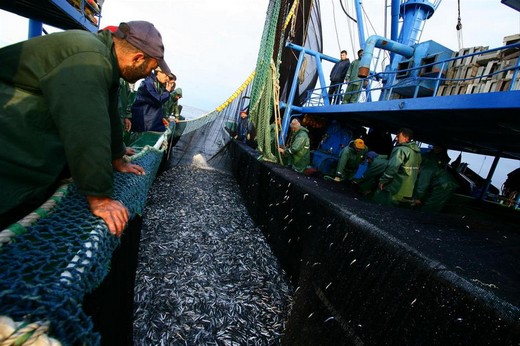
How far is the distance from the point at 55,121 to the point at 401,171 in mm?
6634

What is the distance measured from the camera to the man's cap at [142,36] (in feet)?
6.23

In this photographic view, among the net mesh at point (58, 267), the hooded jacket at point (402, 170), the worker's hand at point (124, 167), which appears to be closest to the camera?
the net mesh at point (58, 267)

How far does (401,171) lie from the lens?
6.37m

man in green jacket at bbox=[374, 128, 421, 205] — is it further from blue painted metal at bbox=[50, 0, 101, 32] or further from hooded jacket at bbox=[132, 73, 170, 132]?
blue painted metal at bbox=[50, 0, 101, 32]

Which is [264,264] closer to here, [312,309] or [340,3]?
[312,309]

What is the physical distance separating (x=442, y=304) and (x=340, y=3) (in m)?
16.1

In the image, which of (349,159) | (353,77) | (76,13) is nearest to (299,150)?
(349,159)

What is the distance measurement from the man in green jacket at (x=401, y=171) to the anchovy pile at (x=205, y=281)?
3.31 meters

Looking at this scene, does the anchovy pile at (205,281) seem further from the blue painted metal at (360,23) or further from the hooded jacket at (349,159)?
the blue painted metal at (360,23)

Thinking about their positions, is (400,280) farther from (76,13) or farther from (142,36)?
(76,13)

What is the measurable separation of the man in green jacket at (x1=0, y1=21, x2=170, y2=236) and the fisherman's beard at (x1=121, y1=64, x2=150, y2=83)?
294 millimetres

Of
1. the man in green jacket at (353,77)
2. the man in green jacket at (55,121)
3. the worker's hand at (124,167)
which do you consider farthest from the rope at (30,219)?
the man in green jacket at (353,77)

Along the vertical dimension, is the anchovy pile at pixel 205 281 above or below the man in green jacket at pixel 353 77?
below

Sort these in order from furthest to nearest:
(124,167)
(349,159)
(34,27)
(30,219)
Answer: (34,27) → (349,159) → (124,167) → (30,219)
